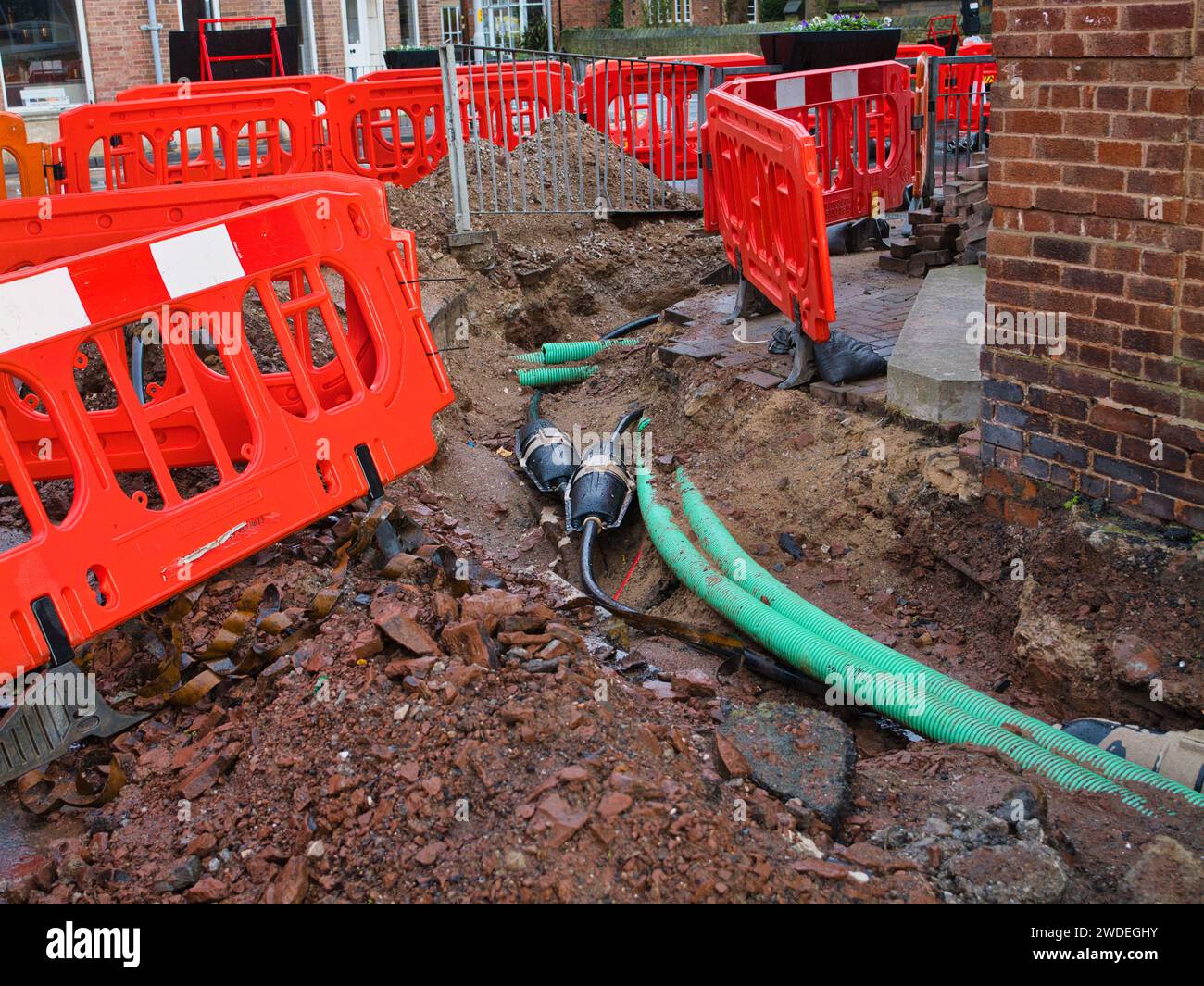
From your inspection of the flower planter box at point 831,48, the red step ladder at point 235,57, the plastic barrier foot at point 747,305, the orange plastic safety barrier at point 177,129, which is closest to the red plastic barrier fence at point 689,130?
the flower planter box at point 831,48

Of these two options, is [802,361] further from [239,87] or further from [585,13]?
[585,13]

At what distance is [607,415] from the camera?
8.07 meters

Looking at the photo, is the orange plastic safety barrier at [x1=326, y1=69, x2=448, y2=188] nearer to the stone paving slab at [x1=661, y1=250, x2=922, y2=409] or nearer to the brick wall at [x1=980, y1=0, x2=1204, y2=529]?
the stone paving slab at [x1=661, y1=250, x2=922, y2=409]

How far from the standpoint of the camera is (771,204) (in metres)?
6.76

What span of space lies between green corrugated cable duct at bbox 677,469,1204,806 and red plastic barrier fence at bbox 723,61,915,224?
4.10 meters

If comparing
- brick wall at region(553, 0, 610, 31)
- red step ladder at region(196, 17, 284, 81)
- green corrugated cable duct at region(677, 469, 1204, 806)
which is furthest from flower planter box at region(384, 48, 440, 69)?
brick wall at region(553, 0, 610, 31)

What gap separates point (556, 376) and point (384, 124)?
3.83m

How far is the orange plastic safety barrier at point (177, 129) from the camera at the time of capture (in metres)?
10.2

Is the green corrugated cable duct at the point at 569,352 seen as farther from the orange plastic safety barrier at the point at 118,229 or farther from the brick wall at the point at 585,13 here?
the brick wall at the point at 585,13

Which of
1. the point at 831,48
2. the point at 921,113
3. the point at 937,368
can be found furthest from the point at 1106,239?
the point at 831,48

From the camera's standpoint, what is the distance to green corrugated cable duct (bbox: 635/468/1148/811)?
3.79m

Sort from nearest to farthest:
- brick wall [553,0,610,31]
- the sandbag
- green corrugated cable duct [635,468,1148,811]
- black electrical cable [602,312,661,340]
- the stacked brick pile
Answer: green corrugated cable duct [635,468,1148,811], the sandbag, the stacked brick pile, black electrical cable [602,312,661,340], brick wall [553,0,610,31]
